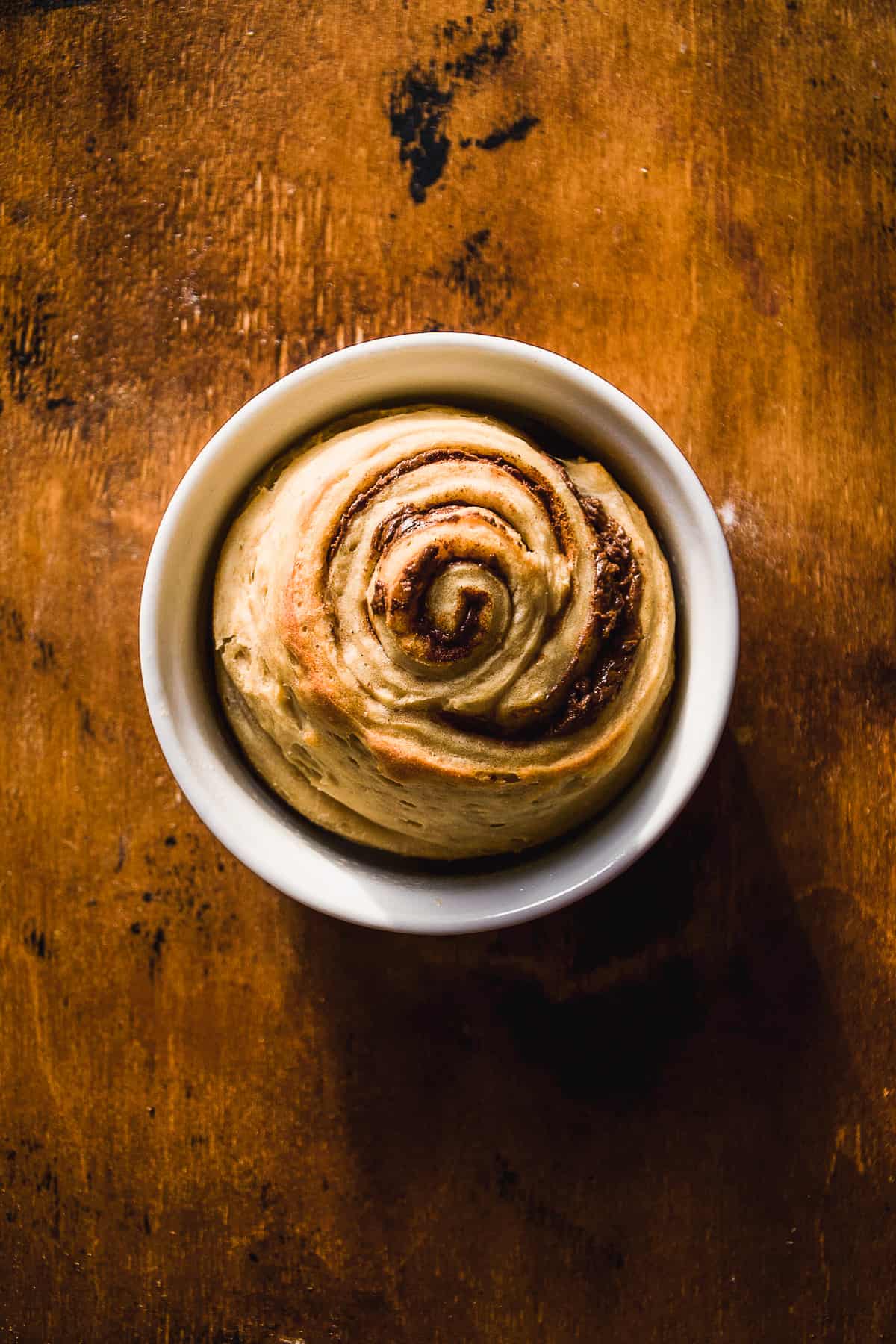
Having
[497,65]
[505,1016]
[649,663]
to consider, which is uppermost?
[497,65]

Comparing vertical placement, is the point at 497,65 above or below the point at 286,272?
above

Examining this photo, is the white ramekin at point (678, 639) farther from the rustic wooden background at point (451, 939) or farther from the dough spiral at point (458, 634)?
the rustic wooden background at point (451, 939)

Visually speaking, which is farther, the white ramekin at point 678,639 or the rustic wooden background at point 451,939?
the rustic wooden background at point 451,939

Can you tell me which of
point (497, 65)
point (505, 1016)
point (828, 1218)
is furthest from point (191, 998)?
point (497, 65)

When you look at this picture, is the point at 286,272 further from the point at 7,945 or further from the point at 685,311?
the point at 7,945

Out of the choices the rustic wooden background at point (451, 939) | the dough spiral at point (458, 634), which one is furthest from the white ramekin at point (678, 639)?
the rustic wooden background at point (451, 939)

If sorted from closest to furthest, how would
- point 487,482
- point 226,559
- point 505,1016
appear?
point 487,482 < point 226,559 < point 505,1016

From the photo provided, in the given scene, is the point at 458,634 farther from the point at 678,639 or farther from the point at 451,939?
the point at 451,939
